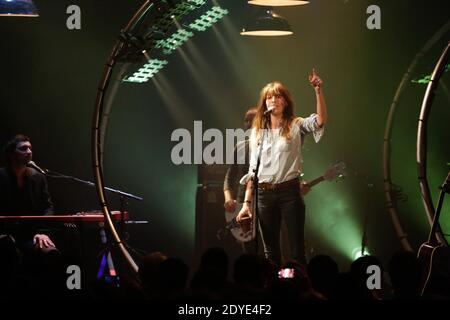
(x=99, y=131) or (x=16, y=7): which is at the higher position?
(x=16, y=7)

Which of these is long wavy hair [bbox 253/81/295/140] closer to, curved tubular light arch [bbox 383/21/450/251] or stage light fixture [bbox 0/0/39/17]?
stage light fixture [bbox 0/0/39/17]

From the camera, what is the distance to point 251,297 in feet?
18.2

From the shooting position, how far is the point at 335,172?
481 inches

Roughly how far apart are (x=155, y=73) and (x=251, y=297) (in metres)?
8.02

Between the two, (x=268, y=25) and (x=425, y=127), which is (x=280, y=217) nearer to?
(x=425, y=127)

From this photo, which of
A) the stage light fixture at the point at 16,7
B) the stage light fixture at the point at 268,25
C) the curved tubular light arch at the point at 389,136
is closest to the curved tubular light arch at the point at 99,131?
the stage light fixture at the point at 16,7

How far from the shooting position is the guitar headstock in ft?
39.9

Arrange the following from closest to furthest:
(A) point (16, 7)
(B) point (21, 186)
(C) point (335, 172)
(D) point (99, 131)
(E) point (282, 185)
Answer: (E) point (282, 185), (D) point (99, 131), (B) point (21, 186), (A) point (16, 7), (C) point (335, 172)

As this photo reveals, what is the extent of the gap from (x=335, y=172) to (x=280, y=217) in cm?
350

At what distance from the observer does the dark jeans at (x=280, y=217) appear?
870 cm

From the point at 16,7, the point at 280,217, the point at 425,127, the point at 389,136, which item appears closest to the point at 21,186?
the point at 16,7

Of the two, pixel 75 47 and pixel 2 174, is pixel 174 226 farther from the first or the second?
pixel 2 174
